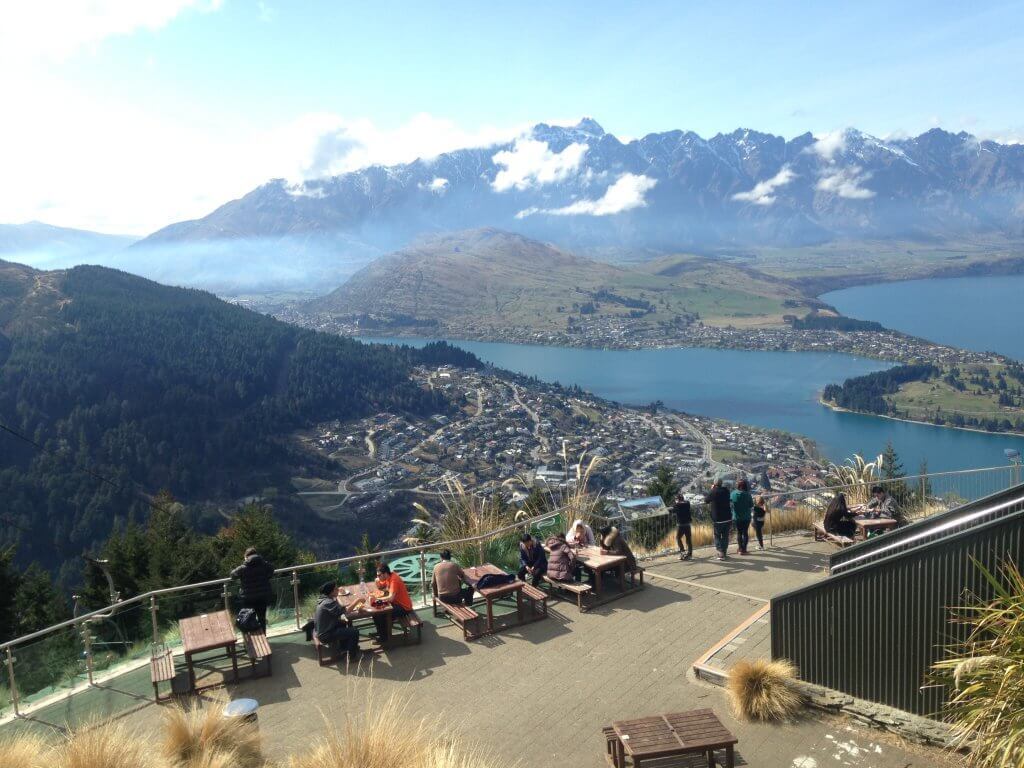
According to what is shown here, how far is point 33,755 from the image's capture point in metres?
4.69

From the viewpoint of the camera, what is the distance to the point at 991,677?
15.4 feet

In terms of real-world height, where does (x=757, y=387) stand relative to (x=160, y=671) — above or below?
below

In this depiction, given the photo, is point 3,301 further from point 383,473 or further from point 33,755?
point 33,755

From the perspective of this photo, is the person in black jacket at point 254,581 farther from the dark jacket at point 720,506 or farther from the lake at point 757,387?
the lake at point 757,387

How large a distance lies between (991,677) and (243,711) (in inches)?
192

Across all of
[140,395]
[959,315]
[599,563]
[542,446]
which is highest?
[599,563]

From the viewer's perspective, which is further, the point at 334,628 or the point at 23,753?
the point at 334,628

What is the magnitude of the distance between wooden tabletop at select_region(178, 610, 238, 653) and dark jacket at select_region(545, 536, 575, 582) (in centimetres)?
345

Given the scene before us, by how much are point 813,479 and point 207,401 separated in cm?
5199

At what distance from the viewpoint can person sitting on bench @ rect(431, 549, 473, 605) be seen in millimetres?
8039

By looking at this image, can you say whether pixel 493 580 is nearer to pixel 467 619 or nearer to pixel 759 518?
pixel 467 619

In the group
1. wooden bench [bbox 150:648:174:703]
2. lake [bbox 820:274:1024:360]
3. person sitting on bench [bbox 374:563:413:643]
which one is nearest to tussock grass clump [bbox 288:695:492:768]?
wooden bench [bbox 150:648:174:703]

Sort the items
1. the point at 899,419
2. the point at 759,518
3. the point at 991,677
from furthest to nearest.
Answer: the point at 899,419 < the point at 759,518 < the point at 991,677

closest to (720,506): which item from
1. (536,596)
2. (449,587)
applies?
(536,596)
